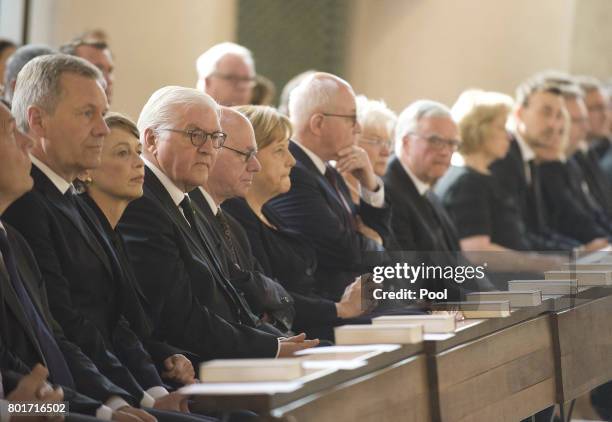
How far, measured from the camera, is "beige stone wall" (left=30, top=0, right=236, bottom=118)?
10391 mm

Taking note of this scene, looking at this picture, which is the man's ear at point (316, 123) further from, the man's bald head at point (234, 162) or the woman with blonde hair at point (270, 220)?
the man's bald head at point (234, 162)

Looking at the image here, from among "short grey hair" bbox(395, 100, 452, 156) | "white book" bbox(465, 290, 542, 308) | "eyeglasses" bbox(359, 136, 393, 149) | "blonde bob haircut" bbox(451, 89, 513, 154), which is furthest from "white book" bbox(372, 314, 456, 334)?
"blonde bob haircut" bbox(451, 89, 513, 154)

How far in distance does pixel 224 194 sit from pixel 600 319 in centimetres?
174

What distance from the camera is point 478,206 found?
938 cm

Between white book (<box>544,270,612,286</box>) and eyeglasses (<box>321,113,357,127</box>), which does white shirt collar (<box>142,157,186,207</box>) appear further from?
eyeglasses (<box>321,113,357,127</box>)

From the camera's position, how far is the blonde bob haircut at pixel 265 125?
6281 mm

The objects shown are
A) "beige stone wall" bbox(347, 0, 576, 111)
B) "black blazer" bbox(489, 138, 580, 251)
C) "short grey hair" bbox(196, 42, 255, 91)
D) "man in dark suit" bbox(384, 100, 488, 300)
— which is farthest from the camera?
"beige stone wall" bbox(347, 0, 576, 111)

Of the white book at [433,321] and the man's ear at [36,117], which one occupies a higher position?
the man's ear at [36,117]

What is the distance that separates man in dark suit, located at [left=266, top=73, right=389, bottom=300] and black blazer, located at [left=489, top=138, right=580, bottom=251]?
2601 millimetres

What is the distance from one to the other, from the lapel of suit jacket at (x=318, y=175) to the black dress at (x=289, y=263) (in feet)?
1.79

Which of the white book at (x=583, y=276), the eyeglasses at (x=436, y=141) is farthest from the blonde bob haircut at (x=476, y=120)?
the white book at (x=583, y=276)

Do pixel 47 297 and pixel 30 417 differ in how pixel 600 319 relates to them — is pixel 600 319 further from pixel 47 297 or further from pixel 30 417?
pixel 30 417

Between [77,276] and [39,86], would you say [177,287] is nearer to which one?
[77,276]

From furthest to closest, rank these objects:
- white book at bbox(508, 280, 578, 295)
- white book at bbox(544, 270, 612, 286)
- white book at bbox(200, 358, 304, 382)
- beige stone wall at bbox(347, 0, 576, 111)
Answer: beige stone wall at bbox(347, 0, 576, 111) < white book at bbox(544, 270, 612, 286) < white book at bbox(508, 280, 578, 295) < white book at bbox(200, 358, 304, 382)
